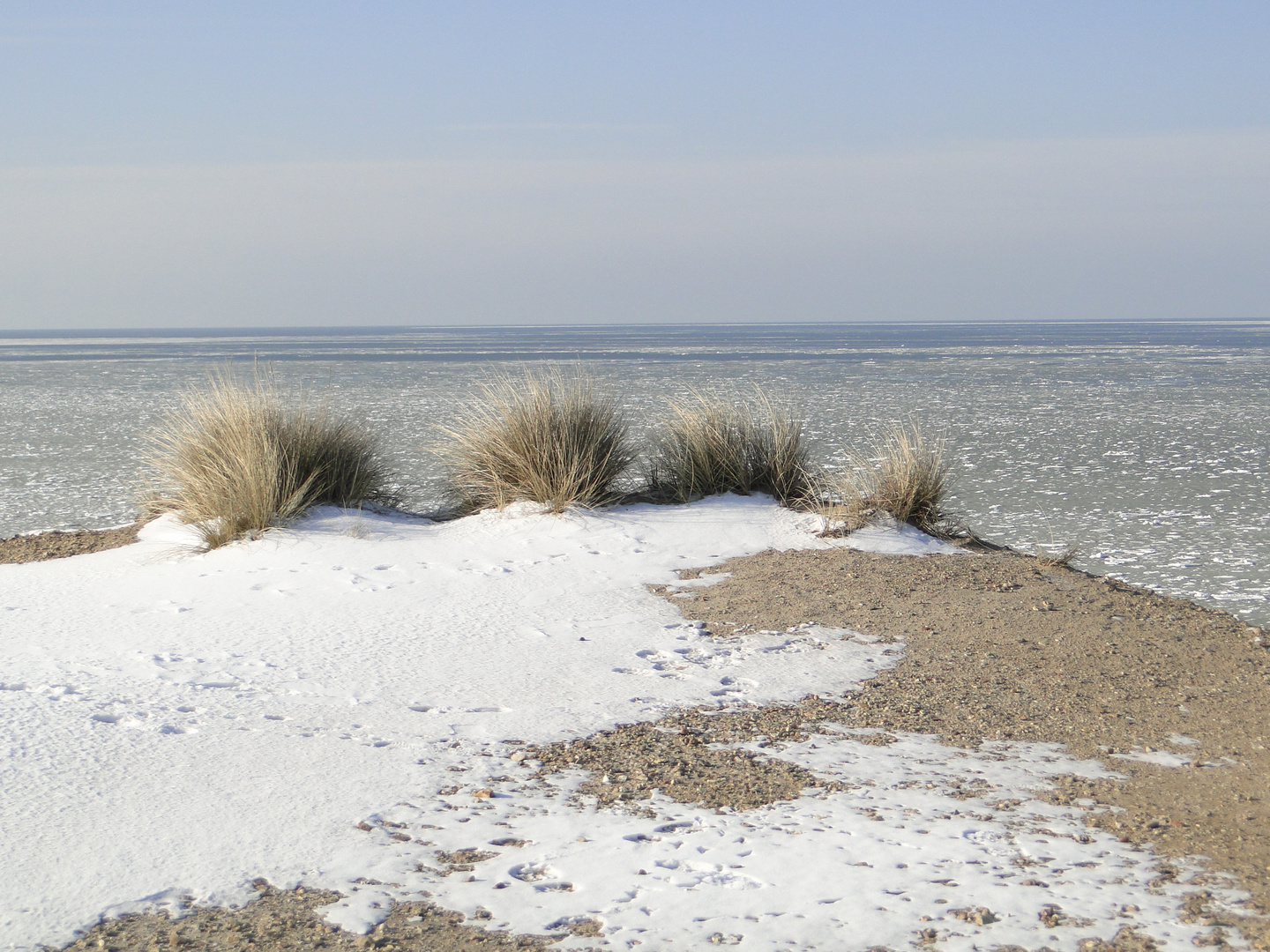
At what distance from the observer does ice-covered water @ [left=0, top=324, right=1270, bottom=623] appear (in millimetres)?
8508

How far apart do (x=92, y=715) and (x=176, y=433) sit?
4024 mm

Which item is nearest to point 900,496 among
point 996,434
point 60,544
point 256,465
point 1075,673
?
point 1075,673

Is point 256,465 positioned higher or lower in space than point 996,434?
higher

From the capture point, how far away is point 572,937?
8.42ft

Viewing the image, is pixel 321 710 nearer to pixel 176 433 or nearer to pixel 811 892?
pixel 811 892

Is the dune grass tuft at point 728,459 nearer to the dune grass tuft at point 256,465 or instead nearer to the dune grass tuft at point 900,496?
the dune grass tuft at point 900,496

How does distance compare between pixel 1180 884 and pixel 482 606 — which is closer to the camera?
pixel 1180 884

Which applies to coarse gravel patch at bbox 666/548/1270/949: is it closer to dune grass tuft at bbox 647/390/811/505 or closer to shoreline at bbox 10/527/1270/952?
shoreline at bbox 10/527/1270/952

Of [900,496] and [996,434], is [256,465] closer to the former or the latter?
[900,496]

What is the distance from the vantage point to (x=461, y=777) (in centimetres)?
351

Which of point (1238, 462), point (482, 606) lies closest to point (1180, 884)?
point (482, 606)

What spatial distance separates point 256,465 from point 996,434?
11.6 m

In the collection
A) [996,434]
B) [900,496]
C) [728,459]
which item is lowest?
[996,434]

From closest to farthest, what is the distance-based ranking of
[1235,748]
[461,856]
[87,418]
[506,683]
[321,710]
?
[461,856]
[1235,748]
[321,710]
[506,683]
[87,418]
